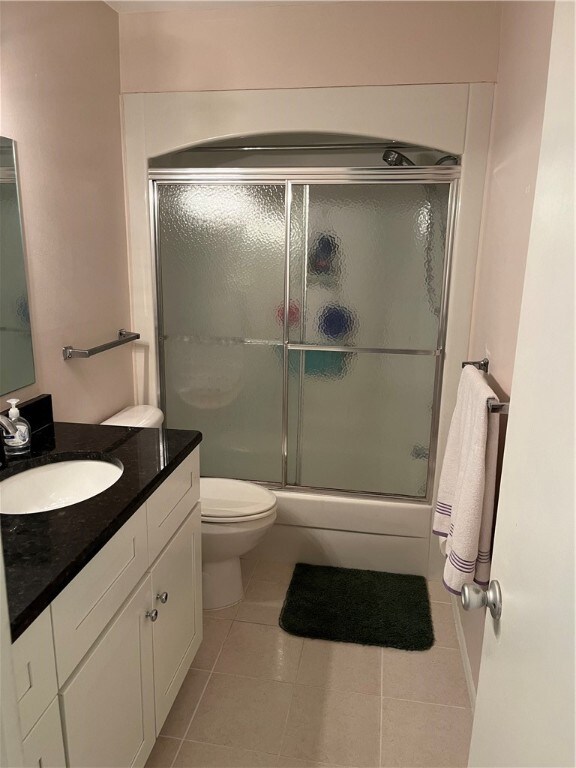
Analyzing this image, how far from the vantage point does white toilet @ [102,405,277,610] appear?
2.20 meters

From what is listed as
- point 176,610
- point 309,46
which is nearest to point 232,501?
point 176,610

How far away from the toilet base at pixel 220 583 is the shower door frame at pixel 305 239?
19.7 inches

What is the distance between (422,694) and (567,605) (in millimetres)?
1559

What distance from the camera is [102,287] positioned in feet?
7.65

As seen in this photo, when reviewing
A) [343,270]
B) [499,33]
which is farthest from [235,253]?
[499,33]

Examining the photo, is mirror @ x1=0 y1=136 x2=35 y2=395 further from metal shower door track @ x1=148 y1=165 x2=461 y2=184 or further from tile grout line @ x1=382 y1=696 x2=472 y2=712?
tile grout line @ x1=382 y1=696 x2=472 y2=712

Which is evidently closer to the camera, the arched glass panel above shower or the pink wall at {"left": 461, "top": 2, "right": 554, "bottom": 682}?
the pink wall at {"left": 461, "top": 2, "right": 554, "bottom": 682}

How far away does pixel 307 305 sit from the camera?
2.57 m

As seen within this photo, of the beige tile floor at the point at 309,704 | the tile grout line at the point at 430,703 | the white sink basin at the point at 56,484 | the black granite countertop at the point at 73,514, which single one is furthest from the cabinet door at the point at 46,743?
the tile grout line at the point at 430,703

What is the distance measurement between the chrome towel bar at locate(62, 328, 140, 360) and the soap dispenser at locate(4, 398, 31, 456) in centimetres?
41

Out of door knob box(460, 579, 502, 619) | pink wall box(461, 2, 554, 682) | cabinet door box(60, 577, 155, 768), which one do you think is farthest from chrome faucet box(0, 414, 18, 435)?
pink wall box(461, 2, 554, 682)

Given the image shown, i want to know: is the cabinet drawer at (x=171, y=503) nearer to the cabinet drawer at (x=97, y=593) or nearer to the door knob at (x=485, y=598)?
the cabinet drawer at (x=97, y=593)

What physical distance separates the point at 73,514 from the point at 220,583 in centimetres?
124

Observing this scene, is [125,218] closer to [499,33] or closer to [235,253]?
[235,253]
